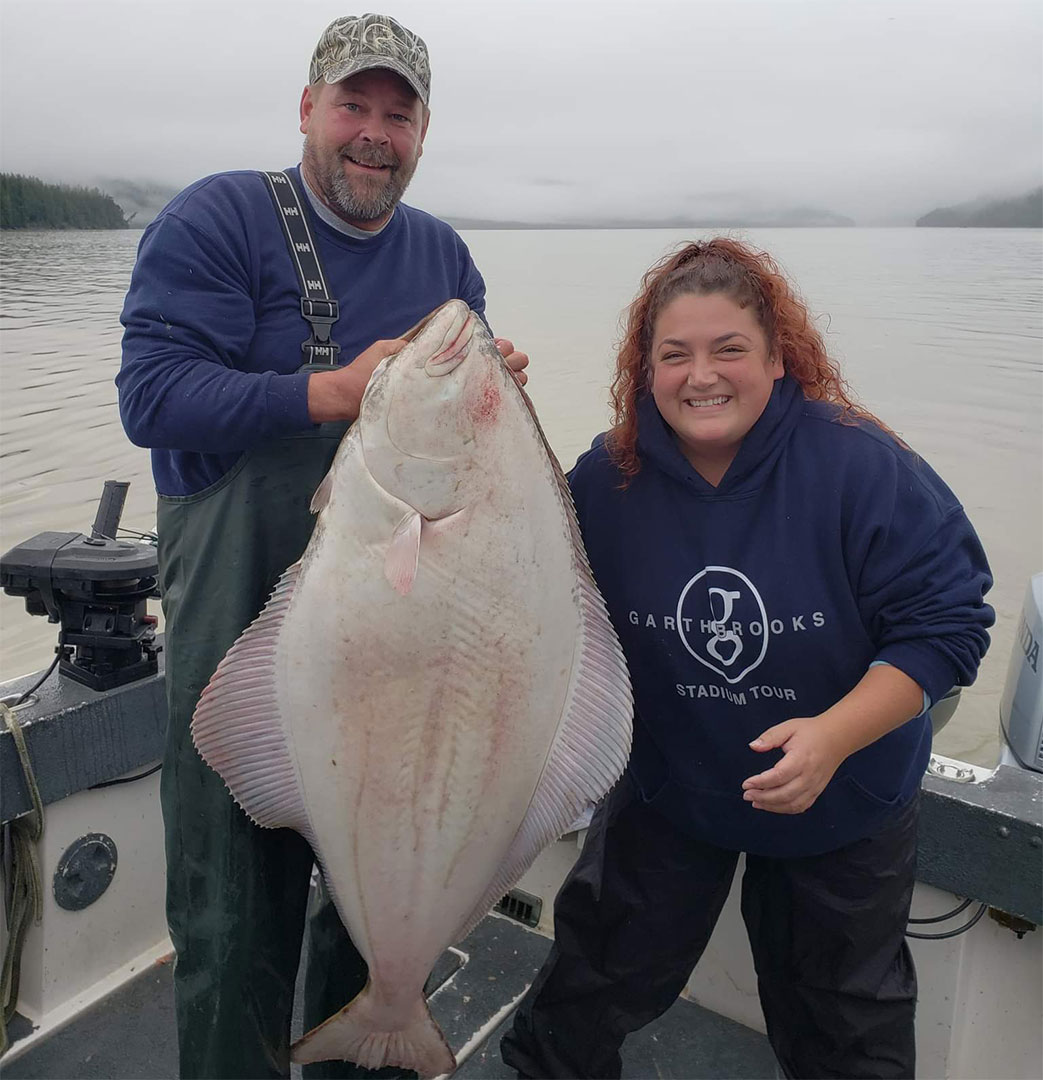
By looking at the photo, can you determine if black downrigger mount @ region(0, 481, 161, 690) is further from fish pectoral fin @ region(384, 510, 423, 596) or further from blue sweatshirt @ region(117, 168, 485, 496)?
fish pectoral fin @ region(384, 510, 423, 596)

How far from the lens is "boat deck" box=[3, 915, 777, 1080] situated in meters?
2.54

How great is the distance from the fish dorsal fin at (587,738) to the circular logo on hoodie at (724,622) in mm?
314

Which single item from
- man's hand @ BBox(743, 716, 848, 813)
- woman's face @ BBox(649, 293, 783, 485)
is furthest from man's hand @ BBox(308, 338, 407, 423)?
man's hand @ BBox(743, 716, 848, 813)

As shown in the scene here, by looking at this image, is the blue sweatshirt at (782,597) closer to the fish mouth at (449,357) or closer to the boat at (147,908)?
the boat at (147,908)

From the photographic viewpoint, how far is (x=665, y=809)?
217 cm

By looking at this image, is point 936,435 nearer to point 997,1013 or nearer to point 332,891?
point 997,1013

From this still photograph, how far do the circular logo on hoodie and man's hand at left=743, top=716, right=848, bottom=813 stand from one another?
0.29m

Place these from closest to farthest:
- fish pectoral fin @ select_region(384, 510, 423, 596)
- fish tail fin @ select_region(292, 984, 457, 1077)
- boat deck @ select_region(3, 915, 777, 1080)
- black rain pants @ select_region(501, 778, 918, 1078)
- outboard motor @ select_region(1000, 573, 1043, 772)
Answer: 1. fish pectoral fin @ select_region(384, 510, 423, 596)
2. fish tail fin @ select_region(292, 984, 457, 1077)
3. black rain pants @ select_region(501, 778, 918, 1078)
4. boat deck @ select_region(3, 915, 777, 1080)
5. outboard motor @ select_region(1000, 573, 1043, 772)

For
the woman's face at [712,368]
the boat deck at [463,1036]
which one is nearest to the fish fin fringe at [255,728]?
the woman's face at [712,368]

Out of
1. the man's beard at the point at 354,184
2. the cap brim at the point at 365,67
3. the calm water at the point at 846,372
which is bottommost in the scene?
the calm water at the point at 846,372

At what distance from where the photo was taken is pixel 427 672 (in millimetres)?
1531

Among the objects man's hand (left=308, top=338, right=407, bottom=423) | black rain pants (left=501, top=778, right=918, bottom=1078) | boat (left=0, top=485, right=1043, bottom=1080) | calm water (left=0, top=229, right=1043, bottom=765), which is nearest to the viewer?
man's hand (left=308, top=338, right=407, bottom=423)

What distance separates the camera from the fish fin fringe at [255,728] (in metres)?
1.60

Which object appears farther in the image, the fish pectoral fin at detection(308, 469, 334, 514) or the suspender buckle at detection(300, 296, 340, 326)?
the suspender buckle at detection(300, 296, 340, 326)
